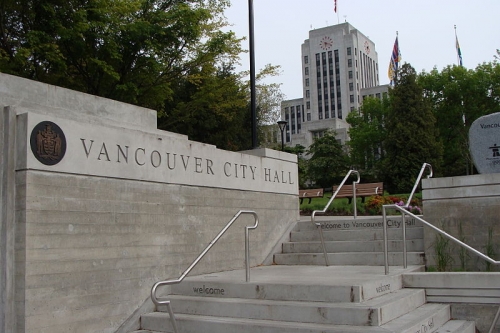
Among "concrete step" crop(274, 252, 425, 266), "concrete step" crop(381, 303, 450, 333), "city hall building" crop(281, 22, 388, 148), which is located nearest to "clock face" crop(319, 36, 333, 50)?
"city hall building" crop(281, 22, 388, 148)

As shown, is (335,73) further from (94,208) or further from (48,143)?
(48,143)

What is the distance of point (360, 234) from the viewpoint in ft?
31.9

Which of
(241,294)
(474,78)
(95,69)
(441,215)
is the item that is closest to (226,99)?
(95,69)

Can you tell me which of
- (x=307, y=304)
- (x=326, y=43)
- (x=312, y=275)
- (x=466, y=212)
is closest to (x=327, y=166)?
(x=466, y=212)

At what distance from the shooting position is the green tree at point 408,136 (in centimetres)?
3738

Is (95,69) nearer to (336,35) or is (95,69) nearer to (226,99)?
(226,99)

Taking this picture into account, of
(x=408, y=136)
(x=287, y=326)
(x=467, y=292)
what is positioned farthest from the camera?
(x=408, y=136)

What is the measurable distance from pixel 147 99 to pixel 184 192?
10342 millimetres

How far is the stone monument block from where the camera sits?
9.09m

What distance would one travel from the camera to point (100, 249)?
6.89 m

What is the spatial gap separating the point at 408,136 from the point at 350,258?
30814mm

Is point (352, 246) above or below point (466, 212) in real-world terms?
below

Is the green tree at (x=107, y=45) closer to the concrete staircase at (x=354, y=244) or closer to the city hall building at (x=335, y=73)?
the concrete staircase at (x=354, y=244)

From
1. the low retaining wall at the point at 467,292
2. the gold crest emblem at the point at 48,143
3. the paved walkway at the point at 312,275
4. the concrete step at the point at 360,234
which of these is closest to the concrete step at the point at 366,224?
the concrete step at the point at 360,234
